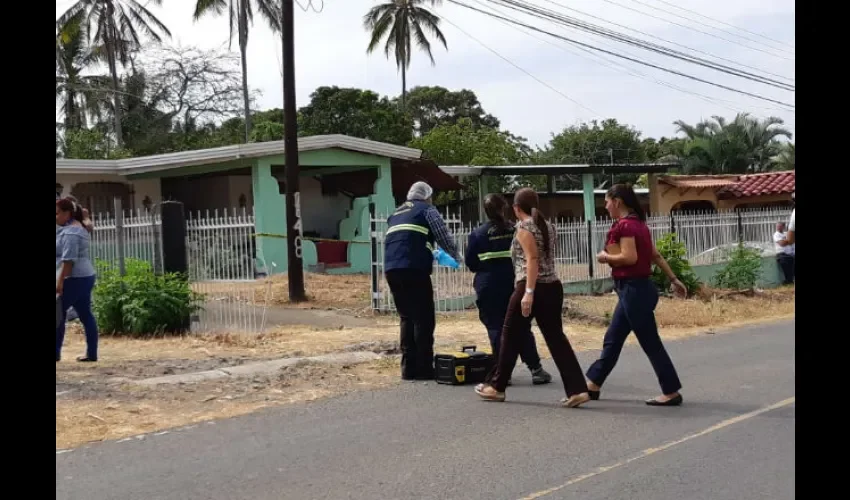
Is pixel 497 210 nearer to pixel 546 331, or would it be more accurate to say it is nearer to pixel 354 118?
pixel 546 331

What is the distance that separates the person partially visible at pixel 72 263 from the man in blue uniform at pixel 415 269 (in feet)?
11.0

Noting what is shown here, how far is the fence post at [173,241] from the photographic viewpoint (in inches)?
503

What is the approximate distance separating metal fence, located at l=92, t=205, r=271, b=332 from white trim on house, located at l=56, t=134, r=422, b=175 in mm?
6455

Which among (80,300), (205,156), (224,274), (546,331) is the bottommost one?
(546,331)

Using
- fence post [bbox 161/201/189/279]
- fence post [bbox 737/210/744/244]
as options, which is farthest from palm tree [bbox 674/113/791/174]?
fence post [bbox 161/201/189/279]

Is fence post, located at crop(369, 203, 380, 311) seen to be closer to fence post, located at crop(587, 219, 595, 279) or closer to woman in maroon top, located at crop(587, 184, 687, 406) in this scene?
fence post, located at crop(587, 219, 595, 279)

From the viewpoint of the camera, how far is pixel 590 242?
1880cm

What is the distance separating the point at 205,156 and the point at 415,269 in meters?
13.0

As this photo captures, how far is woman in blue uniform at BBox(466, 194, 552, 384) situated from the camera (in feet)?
27.3

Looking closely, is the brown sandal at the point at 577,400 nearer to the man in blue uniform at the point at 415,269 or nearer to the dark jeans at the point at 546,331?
the dark jeans at the point at 546,331

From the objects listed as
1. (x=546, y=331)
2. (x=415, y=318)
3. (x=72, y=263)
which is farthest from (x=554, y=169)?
(x=546, y=331)

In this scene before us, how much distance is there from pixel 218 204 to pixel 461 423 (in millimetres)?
19007

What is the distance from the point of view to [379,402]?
312 inches
